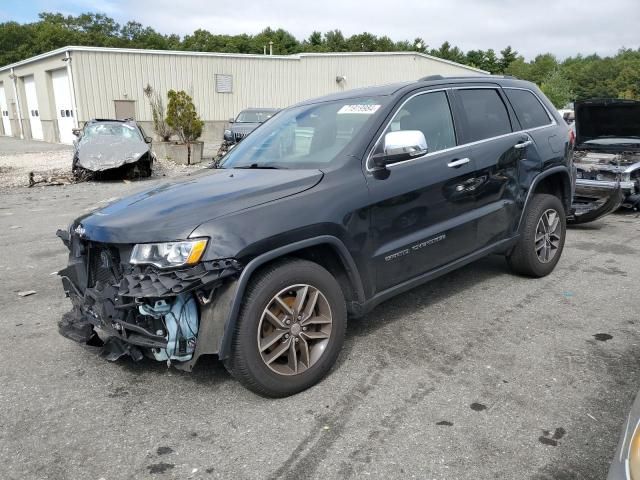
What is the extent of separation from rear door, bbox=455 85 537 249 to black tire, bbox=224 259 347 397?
1635 mm

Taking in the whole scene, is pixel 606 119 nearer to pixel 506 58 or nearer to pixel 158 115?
pixel 158 115

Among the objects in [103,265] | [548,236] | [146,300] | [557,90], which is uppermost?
[557,90]

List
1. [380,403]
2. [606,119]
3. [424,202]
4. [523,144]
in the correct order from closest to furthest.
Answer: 1. [380,403]
2. [424,202]
3. [523,144]
4. [606,119]

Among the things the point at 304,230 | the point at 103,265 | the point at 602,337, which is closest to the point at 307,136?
the point at 304,230

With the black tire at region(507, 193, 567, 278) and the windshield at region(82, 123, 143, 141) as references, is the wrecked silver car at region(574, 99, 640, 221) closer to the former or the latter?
the black tire at region(507, 193, 567, 278)

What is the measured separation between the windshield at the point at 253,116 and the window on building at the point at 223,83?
10.4 metres

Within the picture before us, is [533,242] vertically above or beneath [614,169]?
beneath

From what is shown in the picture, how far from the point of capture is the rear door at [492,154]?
14.4 feet

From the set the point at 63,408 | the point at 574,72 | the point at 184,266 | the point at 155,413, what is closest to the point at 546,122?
the point at 184,266

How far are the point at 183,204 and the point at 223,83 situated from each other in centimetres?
2697

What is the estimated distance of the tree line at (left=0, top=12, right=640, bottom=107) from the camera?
232ft

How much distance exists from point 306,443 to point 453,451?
2.44 feet

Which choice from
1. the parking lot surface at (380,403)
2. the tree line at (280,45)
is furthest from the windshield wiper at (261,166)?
the tree line at (280,45)

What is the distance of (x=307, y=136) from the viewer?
4.09 m
